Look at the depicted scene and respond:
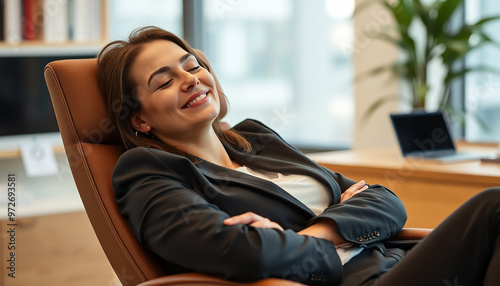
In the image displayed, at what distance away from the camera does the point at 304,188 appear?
1642mm

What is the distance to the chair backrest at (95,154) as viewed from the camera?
145 cm

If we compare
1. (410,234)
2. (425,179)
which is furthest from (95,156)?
(425,179)

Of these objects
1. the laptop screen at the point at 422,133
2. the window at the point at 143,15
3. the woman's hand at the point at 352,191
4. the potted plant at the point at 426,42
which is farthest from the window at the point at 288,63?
the woman's hand at the point at 352,191

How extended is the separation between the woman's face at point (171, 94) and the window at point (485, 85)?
6.09 ft

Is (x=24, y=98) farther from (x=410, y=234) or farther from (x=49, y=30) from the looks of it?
(x=410, y=234)

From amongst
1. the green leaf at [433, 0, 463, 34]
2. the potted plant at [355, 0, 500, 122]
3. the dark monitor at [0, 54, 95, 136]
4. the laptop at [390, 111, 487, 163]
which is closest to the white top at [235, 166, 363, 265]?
the laptop at [390, 111, 487, 163]

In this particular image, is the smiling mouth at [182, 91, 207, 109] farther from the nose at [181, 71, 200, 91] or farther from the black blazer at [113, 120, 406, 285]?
the black blazer at [113, 120, 406, 285]

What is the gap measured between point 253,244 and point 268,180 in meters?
0.35

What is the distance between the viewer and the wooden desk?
7.18 feet

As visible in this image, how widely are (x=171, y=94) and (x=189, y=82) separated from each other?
0.05 m

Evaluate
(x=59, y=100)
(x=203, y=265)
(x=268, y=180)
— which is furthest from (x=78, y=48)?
(x=203, y=265)

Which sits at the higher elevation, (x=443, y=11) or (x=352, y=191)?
(x=443, y=11)

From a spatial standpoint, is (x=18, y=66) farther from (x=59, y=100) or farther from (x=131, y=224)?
(x=131, y=224)

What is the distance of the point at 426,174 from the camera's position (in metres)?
2.31
